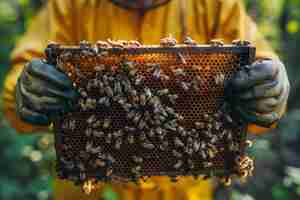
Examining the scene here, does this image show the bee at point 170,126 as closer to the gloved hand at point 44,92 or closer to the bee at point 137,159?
the bee at point 137,159

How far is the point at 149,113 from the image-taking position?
8.62 feet

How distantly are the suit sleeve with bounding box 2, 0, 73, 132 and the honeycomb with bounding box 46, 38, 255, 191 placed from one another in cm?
65

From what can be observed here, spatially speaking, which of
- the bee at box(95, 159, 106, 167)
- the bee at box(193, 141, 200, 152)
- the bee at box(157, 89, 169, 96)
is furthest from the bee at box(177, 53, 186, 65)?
the bee at box(95, 159, 106, 167)

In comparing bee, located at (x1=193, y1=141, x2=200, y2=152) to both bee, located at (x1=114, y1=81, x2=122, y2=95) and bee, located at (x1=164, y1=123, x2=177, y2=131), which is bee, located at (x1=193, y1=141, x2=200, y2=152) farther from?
bee, located at (x1=114, y1=81, x2=122, y2=95)

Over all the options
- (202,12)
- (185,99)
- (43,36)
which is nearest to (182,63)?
(185,99)

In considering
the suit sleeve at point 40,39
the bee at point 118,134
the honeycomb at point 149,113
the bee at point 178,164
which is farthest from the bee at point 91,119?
the suit sleeve at point 40,39

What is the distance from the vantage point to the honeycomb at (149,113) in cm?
257

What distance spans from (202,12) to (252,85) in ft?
2.43

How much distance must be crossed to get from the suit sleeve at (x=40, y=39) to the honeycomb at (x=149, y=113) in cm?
65

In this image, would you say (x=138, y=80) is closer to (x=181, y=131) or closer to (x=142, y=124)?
(x=142, y=124)

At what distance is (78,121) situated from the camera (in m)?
2.70

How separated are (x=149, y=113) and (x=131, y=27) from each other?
2.22ft

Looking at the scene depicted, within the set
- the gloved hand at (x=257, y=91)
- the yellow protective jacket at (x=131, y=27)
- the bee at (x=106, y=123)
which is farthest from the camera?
the yellow protective jacket at (x=131, y=27)

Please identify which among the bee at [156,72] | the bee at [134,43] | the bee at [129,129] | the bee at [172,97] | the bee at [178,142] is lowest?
the bee at [178,142]
